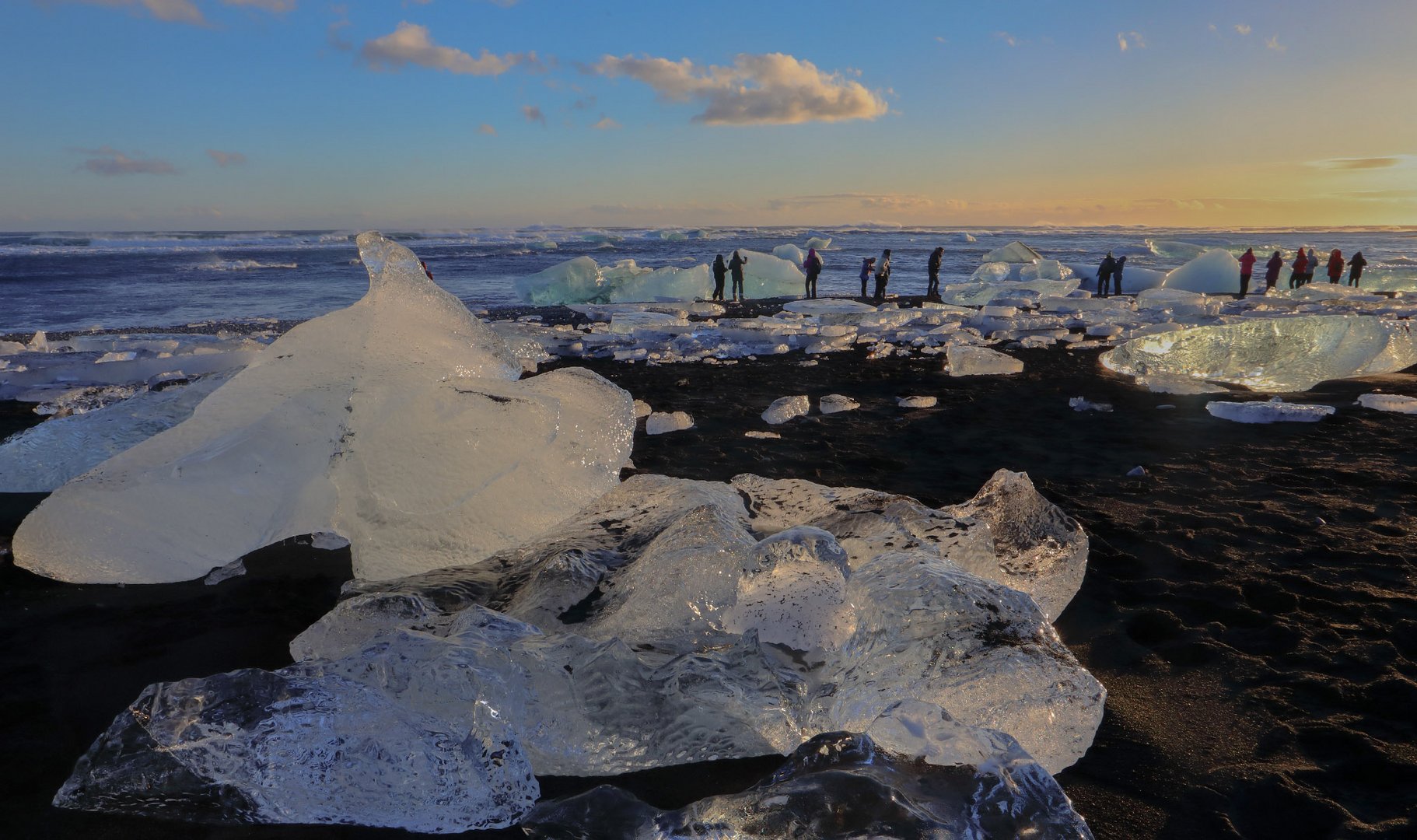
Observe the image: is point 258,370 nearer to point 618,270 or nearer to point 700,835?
point 700,835

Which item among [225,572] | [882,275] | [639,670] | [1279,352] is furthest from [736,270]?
[639,670]

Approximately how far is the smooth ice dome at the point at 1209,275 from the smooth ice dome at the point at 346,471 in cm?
2114

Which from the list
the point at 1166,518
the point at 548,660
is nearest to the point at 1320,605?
the point at 1166,518

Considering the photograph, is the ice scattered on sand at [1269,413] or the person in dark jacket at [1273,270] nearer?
the ice scattered on sand at [1269,413]

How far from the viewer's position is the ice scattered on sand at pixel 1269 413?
638 centimetres

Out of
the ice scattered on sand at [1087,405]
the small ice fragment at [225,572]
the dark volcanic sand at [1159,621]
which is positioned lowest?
the dark volcanic sand at [1159,621]

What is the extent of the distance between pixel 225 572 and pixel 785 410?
445 centimetres

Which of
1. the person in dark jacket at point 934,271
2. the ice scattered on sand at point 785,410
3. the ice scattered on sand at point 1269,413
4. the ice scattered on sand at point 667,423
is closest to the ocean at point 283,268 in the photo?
the person in dark jacket at point 934,271

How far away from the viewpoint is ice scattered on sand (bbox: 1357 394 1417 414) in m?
6.77

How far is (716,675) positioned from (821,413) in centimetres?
473

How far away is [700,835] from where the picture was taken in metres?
1.86

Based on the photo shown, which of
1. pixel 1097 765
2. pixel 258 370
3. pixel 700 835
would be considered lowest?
pixel 1097 765

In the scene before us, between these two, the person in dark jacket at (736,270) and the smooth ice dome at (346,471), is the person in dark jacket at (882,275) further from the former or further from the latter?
the smooth ice dome at (346,471)

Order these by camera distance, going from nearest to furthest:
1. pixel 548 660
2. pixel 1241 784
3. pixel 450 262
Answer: pixel 1241 784, pixel 548 660, pixel 450 262
